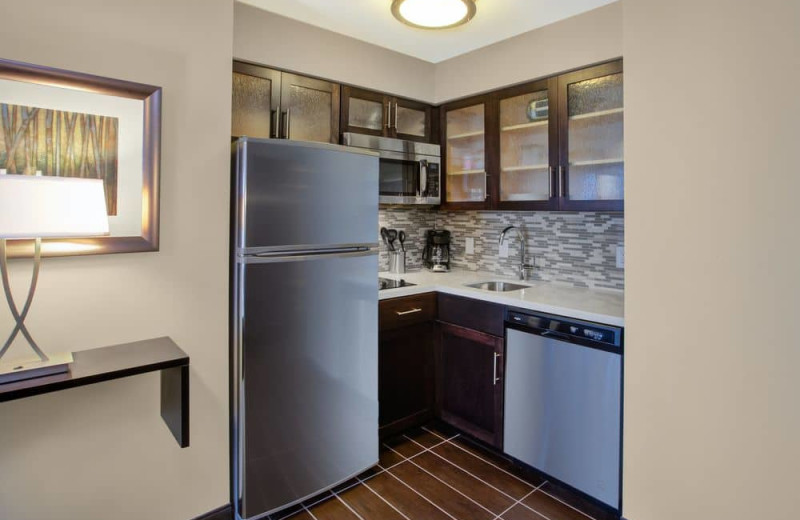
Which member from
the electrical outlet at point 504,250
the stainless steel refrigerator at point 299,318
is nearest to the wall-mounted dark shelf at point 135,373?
the stainless steel refrigerator at point 299,318

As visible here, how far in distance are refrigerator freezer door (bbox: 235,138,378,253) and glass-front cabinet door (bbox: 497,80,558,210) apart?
3.13 ft

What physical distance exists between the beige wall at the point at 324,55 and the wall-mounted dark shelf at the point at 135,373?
1.51 m

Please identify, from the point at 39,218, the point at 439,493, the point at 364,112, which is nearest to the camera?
the point at 39,218

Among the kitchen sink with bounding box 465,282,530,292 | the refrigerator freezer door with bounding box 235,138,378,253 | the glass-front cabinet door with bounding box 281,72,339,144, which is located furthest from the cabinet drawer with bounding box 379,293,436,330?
the glass-front cabinet door with bounding box 281,72,339,144

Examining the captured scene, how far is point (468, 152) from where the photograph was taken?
124 inches

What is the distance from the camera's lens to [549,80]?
8.66 ft

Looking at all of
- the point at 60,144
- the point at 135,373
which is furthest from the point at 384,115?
the point at 135,373

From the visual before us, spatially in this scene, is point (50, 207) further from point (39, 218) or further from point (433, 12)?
point (433, 12)

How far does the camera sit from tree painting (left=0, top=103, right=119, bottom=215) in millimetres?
1504

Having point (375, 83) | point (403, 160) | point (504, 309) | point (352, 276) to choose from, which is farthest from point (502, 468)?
point (375, 83)

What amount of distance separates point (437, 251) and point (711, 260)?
204cm

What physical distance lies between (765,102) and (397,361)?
6.71 feet

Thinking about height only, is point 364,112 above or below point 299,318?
above

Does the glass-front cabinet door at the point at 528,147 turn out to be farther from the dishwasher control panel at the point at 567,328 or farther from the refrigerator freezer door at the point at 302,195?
the refrigerator freezer door at the point at 302,195
